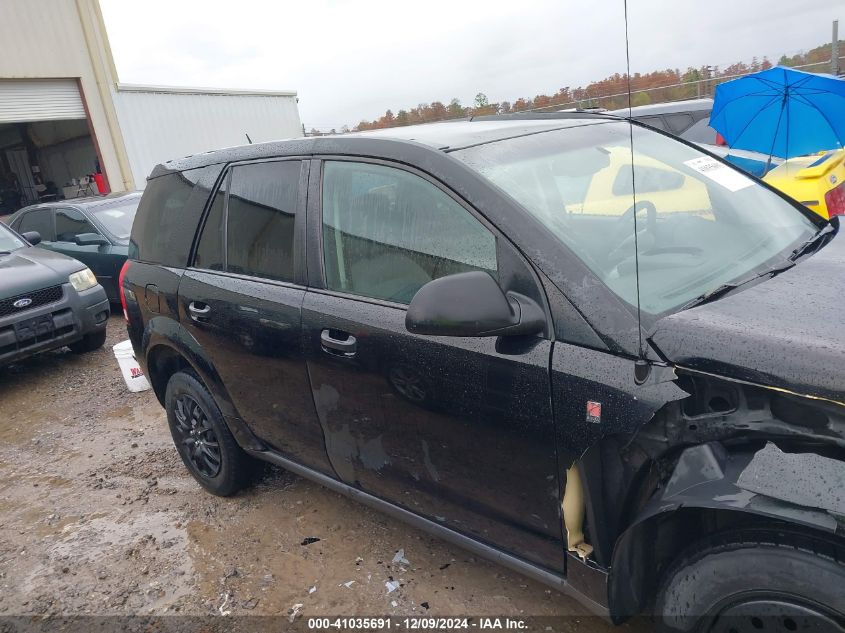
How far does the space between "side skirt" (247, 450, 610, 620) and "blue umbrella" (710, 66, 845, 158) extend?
19.0ft

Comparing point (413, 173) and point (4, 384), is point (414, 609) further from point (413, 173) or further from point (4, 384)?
point (4, 384)

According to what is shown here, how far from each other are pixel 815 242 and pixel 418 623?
204cm

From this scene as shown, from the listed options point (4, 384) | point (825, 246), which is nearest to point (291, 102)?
point (4, 384)

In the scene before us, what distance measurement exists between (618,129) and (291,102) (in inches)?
890

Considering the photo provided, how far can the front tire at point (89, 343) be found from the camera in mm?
6571

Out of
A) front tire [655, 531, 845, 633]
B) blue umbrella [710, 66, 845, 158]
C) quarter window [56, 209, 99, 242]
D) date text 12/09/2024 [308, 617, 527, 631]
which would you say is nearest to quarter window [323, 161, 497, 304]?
front tire [655, 531, 845, 633]

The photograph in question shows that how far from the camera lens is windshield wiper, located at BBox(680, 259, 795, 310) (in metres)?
1.78

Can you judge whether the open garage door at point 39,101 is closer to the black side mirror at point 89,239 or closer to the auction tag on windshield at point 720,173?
the black side mirror at point 89,239

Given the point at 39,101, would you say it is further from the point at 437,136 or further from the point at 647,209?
the point at 647,209

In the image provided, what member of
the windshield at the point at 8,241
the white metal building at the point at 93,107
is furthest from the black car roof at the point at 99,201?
the white metal building at the point at 93,107

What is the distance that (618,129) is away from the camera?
2.69 metres

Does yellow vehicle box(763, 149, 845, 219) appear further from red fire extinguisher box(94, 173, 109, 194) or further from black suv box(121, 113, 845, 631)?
red fire extinguisher box(94, 173, 109, 194)

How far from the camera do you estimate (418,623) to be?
239cm

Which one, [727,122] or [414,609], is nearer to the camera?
[414,609]
